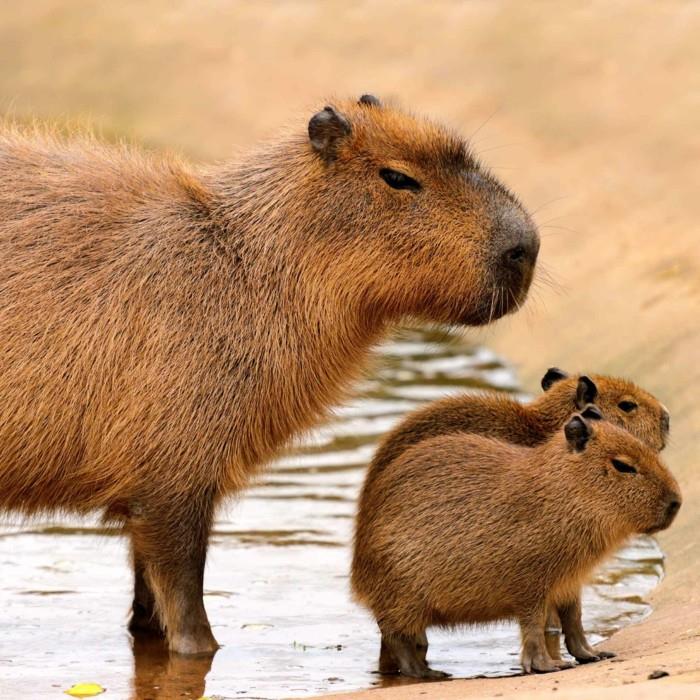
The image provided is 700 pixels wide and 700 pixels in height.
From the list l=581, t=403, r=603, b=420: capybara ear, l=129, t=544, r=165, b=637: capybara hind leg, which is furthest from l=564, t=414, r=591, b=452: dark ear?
l=129, t=544, r=165, b=637: capybara hind leg

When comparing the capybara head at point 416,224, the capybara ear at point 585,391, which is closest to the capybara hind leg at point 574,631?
the capybara ear at point 585,391

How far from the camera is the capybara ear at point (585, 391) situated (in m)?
6.76

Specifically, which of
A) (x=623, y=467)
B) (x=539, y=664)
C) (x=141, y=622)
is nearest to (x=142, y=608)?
(x=141, y=622)

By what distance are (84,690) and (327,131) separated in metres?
2.32

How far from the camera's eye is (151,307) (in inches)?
255

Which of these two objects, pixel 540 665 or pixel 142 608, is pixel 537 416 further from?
pixel 142 608

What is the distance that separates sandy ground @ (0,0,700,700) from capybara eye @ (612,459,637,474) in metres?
0.61

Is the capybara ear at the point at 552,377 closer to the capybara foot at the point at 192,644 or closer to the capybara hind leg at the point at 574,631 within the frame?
the capybara hind leg at the point at 574,631

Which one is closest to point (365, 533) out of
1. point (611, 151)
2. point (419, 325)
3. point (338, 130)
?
point (419, 325)

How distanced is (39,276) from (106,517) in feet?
3.24

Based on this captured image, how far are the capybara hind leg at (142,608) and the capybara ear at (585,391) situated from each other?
1.90 metres

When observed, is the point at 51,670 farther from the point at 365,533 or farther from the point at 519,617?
the point at 519,617

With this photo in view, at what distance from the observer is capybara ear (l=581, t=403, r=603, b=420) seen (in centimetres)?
641

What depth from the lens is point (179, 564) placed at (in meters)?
6.43
